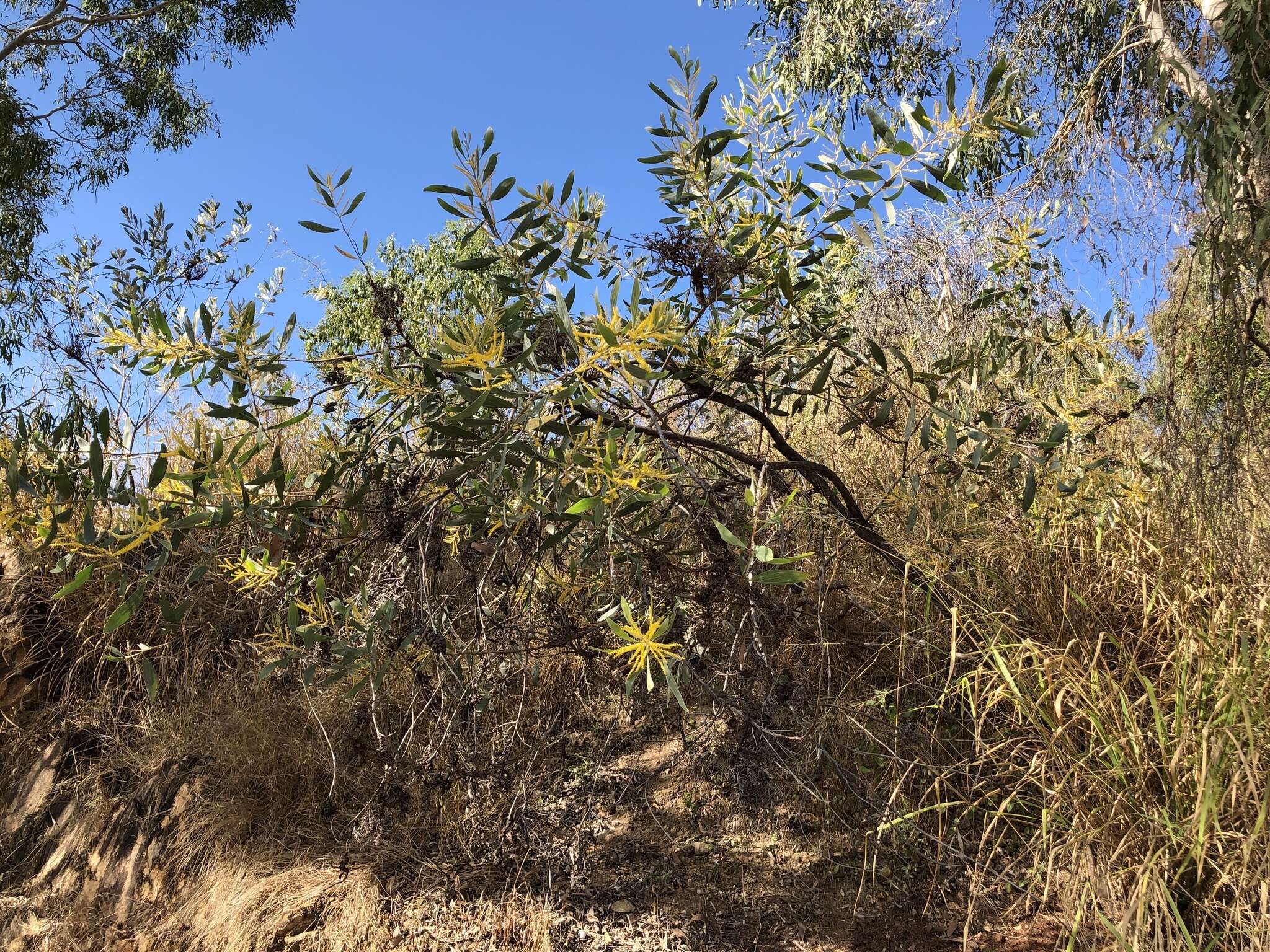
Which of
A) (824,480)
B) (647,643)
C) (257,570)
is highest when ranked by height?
(824,480)

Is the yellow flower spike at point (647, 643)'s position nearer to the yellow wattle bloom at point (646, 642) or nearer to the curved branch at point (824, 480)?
the yellow wattle bloom at point (646, 642)

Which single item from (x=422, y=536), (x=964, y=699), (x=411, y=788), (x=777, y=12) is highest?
(x=777, y=12)

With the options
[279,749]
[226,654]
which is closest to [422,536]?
[279,749]

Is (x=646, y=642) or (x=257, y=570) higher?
(x=257, y=570)

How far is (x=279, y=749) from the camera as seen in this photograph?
11.3ft

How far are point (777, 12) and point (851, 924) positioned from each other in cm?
1180

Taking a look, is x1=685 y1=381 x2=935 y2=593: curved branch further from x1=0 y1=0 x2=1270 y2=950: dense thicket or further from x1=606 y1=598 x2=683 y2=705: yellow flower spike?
x1=606 y1=598 x2=683 y2=705: yellow flower spike

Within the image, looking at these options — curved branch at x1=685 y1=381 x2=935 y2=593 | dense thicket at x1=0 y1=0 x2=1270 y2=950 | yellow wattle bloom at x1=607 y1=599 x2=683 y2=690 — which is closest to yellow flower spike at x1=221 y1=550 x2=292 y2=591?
dense thicket at x1=0 y1=0 x2=1270 y2=950

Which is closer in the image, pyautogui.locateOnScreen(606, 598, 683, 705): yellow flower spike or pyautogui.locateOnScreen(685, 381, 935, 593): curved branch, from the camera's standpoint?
pyautogui.locateOnScreen(606, 598, 683, 705): yellow flower spike

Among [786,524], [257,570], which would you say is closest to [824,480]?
[786,524]

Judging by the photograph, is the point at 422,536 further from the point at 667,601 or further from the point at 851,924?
the point at 851,924

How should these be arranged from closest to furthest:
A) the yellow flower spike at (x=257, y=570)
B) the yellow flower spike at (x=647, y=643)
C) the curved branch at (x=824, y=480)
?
the yellow flower spike at (x=647, y=643) → the yellow flower spike at (x=257, y=570) → the curved branch at (x=824, y=480)

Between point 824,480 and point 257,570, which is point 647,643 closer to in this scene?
point 257,570

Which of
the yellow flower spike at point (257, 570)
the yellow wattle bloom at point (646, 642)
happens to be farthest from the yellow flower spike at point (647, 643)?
the yellow flower spike at point (257, 570)
